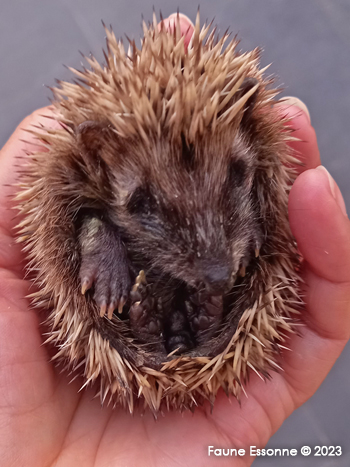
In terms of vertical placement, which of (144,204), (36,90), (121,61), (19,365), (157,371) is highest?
(36,90)

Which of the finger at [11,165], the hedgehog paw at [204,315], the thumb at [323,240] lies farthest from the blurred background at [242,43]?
the hedgehog paw at [204,315]

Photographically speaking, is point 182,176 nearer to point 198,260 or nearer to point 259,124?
point 198,260

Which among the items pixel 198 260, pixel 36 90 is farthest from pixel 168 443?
pixel 36 90

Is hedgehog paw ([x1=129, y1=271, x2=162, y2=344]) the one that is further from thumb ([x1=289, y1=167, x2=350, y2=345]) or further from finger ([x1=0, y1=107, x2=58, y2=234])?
finger ([x1=0, y1=107, x2=58, y2=234])

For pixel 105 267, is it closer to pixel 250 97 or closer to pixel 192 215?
pixel 192 215

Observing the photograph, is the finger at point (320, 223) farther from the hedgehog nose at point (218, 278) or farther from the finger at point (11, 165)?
the finger at point (11, 165)
